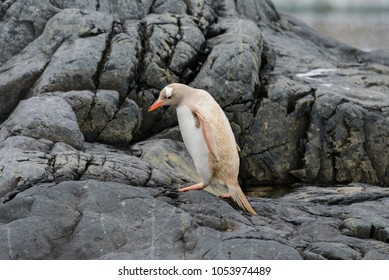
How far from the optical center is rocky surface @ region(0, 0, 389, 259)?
5.98 meters

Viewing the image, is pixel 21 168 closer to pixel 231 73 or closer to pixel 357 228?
pixel 357 228

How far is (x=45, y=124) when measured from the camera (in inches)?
315

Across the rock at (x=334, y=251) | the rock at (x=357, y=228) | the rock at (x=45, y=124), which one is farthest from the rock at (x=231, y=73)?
the rock at (x=334, y=251)

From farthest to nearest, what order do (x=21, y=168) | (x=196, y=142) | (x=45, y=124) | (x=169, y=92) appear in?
1. (x=45, y=124)
2. (x=169, y=92)
3. (x=196, y=142)
4. (x=21, y=168)

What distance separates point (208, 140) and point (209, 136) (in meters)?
0.05

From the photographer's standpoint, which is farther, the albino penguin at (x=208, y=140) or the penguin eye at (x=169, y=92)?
the penguin eye at (x=169, y=92)

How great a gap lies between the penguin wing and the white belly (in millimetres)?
106

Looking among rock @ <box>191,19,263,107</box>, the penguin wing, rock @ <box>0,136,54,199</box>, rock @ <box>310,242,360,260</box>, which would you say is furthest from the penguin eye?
rock @ <box>191,19,263,107</box>

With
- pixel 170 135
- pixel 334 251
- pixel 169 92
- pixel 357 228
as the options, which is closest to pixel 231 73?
pixel 170 135

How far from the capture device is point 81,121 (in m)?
9.40

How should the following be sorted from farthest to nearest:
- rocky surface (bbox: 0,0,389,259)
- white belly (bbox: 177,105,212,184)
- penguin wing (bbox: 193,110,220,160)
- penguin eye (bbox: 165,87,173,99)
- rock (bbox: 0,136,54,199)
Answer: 1. penguin eye (bbox: 165,87,173,99)
2. white belly (bbox: 177,105,212,184)
3. penguin wing (bbox: 193,110,220,160)
4. rock (bbox: 0,136,54,199)
5. rocky surface (bbox: 0,0,389,259)

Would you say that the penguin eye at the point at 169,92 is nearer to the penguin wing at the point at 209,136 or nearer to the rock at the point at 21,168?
the penguin wing at the point at 209,136

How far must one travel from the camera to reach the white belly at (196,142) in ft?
23.1

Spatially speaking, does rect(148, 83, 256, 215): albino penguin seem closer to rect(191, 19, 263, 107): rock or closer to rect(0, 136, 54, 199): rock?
rect(0, 136, 54, 199): rock
